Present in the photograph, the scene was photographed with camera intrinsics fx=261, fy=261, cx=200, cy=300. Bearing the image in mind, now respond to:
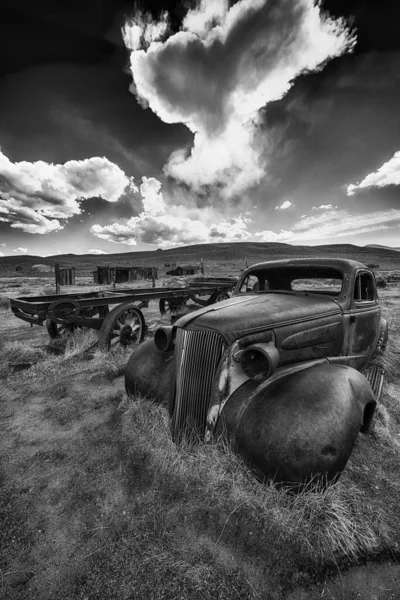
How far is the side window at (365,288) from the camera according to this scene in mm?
3816

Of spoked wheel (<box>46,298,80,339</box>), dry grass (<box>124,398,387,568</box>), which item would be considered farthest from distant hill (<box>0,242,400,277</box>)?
dry grass (<box>124,398,387,568</box>)

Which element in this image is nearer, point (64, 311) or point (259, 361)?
point (259, 361)

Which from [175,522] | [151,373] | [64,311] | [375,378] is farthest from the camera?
[64,311]

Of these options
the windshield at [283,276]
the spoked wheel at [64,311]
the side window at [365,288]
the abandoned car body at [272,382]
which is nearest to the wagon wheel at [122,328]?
the spoked wheel at [64,311]

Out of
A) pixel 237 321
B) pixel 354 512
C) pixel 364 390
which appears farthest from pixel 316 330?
pixel 354 512

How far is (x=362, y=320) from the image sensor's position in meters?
3.65

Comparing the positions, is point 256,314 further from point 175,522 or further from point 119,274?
point 119,274

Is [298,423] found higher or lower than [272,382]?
lower

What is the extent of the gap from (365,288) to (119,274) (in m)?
30.5

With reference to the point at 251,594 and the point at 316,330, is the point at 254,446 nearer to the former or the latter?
the point at 251,594

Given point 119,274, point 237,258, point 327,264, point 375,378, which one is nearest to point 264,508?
point 375,378

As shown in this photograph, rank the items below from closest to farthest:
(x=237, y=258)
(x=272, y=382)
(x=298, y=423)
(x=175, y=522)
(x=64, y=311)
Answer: (x=175, y=522) → (x=298, y=423) → (x=272, y=382) → (x=64, y=311) → (x=237, y=258)

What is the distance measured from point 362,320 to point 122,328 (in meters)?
4.72

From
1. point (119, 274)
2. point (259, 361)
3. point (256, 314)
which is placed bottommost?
point (259, 361)
